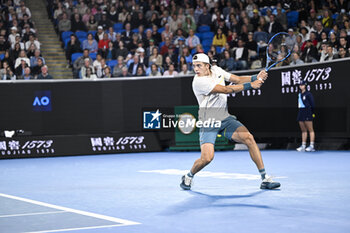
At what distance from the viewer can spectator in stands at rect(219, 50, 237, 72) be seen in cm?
1811

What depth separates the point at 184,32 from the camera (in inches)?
836

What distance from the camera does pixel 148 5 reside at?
23578mm

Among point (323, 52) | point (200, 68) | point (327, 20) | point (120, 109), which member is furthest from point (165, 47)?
point (200, 68)

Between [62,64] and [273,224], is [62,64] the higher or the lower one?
the higher one

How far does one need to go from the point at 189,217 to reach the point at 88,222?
1.16 m

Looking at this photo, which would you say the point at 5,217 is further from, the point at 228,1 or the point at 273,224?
the point at 228,1

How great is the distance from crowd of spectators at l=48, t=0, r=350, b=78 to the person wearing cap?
3.62 feet

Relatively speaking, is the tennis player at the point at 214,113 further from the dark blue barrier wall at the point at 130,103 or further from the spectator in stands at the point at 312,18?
the spectator in stands at the point at 312,18

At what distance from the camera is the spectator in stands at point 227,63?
1811 cm

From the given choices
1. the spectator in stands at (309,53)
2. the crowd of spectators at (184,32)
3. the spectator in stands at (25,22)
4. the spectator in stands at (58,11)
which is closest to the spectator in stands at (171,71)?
the crowd of spectators at (184,32)

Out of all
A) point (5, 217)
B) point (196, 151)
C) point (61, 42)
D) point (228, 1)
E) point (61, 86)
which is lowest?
point (196, 151)

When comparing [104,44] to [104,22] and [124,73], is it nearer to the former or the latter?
[104,22]

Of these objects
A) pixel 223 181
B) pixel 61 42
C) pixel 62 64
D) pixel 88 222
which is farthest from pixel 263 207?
pixel 61 42

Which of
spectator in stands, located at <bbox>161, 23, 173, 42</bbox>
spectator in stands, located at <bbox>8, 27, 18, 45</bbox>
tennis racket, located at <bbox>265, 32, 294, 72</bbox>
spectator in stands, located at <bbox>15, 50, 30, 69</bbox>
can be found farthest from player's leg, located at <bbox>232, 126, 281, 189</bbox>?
spectator in stands, located at <bbox>8, 27, 18, 45</bbox>
